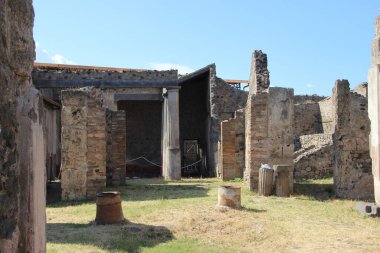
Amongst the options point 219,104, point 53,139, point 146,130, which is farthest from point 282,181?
point 146,130

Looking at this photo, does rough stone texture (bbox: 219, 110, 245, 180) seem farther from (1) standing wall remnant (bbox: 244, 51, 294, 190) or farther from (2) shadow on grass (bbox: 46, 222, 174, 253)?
(2) shadow on grass (bbox: 46, 222, 174, 253)

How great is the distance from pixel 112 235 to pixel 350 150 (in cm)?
680

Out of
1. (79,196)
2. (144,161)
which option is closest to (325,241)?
(79,196)

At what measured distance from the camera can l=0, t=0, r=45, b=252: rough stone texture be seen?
152 centimetres

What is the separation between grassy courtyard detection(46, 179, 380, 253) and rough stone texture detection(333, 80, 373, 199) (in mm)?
788

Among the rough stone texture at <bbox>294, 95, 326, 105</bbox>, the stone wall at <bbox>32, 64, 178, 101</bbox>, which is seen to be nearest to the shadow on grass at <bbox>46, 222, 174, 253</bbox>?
the stone wall at <bbox>32, 64, 178, 101</bbox>

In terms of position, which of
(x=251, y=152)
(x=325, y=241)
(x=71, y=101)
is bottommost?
(x=325, y=241)

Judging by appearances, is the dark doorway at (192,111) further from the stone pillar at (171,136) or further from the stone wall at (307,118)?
the stone wall at (307,118)

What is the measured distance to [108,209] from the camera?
6.88 metres

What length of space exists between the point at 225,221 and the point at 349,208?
3176mm

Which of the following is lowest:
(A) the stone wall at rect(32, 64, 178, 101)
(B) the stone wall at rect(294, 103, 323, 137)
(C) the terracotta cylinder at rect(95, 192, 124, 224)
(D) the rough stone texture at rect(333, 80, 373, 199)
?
(C) the terracotta cylinder at rect(95, 192, 124, 224)

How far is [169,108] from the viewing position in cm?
1695

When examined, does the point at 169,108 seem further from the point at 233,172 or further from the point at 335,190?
the point at 335,190

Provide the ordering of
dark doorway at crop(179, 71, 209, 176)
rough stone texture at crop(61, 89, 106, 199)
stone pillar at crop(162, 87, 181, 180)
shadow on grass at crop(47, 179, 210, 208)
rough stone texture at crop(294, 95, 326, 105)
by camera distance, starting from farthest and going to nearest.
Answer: rough stone texture at crop(294, 95, 326, 105) < dark doorway at crop(179, 71, 209, 176) < stone pillar at crop(162, 87, 181, 180) < rough stone texture at crop(61, 89, 106, 199) < shadow on grass at crop(47, 179, 210, 208)
